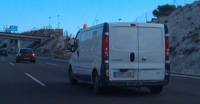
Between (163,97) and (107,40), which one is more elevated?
(107,40)

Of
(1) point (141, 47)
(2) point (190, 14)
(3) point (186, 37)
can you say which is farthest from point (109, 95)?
(2) point (190, 14)

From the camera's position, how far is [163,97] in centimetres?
1052

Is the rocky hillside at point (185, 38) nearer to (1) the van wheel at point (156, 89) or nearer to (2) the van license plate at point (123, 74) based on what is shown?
(1) the van wheel at point (156, 89)

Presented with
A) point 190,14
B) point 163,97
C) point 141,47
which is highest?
point 190,14

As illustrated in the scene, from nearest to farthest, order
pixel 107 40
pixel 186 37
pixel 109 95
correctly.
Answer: pixel 107 40 → pixel 109 95 → pixel 186 37

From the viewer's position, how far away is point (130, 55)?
10250 mm

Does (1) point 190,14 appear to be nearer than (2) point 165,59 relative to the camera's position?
No

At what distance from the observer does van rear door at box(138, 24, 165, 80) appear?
10.4m

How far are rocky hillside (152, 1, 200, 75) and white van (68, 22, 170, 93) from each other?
1371cm

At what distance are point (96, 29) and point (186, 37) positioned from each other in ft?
81.6

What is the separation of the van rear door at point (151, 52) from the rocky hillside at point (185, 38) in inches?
538

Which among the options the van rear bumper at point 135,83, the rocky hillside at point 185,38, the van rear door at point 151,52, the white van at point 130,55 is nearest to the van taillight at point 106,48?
the white van at point 130,55

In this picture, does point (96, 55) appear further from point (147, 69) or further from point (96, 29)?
point (147, 69)

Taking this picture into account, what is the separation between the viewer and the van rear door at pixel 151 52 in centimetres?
1037
